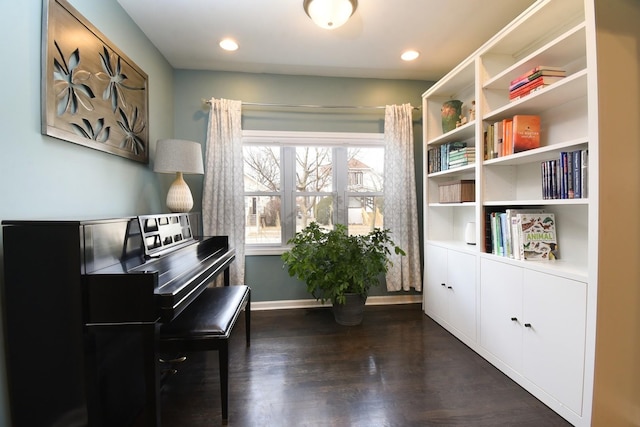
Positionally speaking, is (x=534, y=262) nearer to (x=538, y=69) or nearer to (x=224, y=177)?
(x=538, y=69)

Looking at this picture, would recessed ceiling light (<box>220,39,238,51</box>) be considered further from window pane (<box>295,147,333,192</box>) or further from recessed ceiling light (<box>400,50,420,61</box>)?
recessed ceiling light (<box>400,50,420,61</box>)

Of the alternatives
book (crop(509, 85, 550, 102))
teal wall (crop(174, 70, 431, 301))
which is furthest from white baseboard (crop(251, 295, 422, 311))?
book (crop(509, 85, 550, 102))

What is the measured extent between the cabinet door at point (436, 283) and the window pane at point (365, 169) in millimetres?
909

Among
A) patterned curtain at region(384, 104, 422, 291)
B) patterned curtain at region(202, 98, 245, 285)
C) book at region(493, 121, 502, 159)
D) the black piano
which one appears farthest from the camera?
patterned curtain at region(384, 104, 422, 291)

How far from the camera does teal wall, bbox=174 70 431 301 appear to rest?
281 centimetres

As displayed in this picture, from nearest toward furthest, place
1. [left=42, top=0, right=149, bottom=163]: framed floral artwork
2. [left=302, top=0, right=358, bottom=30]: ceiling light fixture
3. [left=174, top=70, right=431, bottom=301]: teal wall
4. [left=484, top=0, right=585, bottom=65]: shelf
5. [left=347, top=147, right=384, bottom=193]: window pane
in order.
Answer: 1. [left=42, top=0, right=149, bottom=163]: framed floral artwork
2. [left=484, top=0, right=585, bottom=65]: shelf
3. [left=302, top=0, right=358, bottom=30]: ceiling light fixture
4. [left=174, top=70, right=431, bottom=301]: teal wall
5. [left=347, top=147, right=384, bottom=193]: window pane

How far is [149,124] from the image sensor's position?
2.29 metres

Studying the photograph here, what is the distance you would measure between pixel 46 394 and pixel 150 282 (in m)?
0.67

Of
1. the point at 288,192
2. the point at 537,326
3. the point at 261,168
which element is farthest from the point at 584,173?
the point at 261,168

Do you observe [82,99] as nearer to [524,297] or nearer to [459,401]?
[459,401]

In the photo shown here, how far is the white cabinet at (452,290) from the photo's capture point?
84.2 inches

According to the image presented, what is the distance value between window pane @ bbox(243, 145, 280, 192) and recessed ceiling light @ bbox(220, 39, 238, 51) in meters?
0.91

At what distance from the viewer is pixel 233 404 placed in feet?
5.04

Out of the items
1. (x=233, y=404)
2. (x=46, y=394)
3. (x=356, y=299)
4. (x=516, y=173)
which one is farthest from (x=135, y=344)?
(x=516, y=173)
